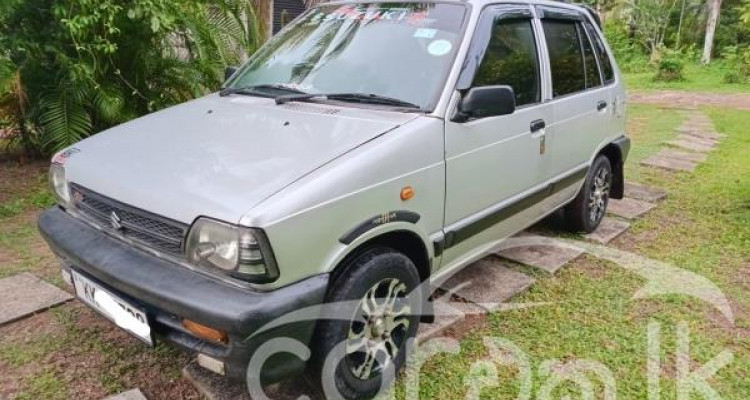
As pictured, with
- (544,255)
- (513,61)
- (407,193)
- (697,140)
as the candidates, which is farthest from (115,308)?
(697,140)

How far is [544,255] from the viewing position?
4023 millimetres

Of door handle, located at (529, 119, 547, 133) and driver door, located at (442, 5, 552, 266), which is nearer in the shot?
driver door, located at (442, 5, 552, 266)

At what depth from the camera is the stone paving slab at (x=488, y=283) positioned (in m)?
3.36

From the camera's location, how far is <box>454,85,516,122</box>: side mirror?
2.56 metres

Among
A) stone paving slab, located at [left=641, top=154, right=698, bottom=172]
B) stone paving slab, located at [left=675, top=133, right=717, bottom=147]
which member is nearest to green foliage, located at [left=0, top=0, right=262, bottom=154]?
stone paving slab, located at [left=641, top=154, right=698, bottom=172]

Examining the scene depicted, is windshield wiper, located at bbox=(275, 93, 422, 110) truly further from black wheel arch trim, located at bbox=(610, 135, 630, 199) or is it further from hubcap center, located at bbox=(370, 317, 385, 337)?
black wheel arch trim, located at bbox=(610, 135, 630, 199)

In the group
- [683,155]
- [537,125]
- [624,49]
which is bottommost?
[624,49]

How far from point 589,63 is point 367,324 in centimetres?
281

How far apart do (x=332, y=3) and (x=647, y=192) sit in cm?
389

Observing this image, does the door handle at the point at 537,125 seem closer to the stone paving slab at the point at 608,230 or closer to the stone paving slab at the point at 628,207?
the stone paving slab at the point at 608,230

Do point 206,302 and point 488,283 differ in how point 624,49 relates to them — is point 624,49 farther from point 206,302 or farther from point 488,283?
point 206,302

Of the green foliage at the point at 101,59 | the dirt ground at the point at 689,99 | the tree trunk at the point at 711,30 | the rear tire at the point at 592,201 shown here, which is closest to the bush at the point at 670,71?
the dirt ground at the point at 689,99

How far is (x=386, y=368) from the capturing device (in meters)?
2.51

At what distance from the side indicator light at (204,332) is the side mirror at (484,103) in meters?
1.43
